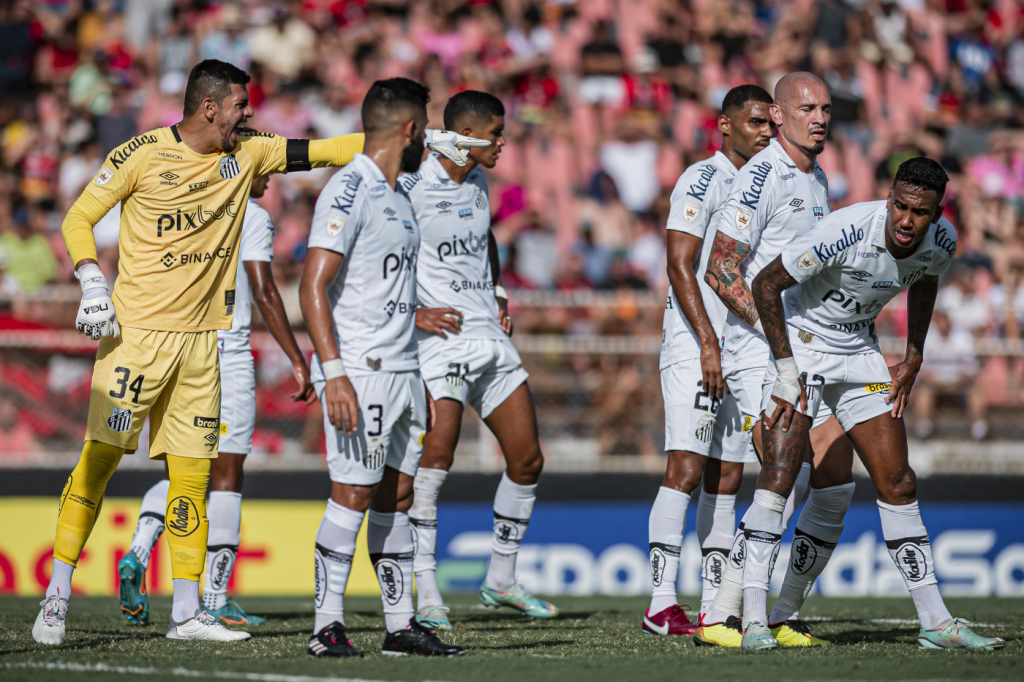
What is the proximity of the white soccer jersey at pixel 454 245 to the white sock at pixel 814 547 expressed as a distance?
2563 millimetres

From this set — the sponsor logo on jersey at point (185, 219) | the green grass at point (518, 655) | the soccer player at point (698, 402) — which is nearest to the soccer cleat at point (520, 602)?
the green grass at point (518, 655)

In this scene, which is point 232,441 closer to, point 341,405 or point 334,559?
point 334,559

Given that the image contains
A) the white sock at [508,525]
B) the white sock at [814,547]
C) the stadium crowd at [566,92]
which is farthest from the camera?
the stadium crowd at [566,92]

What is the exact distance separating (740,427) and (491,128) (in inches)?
102

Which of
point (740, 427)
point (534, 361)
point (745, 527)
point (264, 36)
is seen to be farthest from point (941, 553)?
point (264, 36)

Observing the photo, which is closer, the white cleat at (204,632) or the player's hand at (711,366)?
the white cleat at (204,632)

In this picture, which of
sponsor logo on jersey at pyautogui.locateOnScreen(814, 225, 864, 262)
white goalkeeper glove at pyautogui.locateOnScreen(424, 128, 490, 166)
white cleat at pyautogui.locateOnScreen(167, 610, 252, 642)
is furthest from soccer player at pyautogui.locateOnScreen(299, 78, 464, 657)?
sponsor logo on jersey at pyautogui.locateOnScreen(814, 225, 864, 262)

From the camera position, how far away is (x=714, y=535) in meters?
7.57

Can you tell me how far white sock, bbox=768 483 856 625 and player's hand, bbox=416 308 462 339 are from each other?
2.61 m

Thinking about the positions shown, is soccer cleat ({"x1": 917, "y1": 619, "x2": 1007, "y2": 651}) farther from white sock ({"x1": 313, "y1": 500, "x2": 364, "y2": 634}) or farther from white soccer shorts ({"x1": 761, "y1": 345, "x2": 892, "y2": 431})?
white sock ({"x1": 313, "y1": 500, "x2": 364, "y2": 634})

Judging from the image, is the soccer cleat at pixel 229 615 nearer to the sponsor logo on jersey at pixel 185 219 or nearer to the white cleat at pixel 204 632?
the white cleat at pixel 204 632

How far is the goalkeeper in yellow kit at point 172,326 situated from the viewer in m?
6.57

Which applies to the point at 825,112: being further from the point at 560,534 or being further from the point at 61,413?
the point at 61,413

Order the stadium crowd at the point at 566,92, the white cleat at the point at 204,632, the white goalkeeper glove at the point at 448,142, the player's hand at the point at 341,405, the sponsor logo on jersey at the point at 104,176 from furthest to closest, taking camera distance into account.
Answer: the stadium crowd at the point at 566,92 → the white goalkeeper glove at the point at 448,142 → the white cleat at the point at 204,632 → the sponsor logo on jersey at the point at 104,176 → the player's hand at the point at 341,405
